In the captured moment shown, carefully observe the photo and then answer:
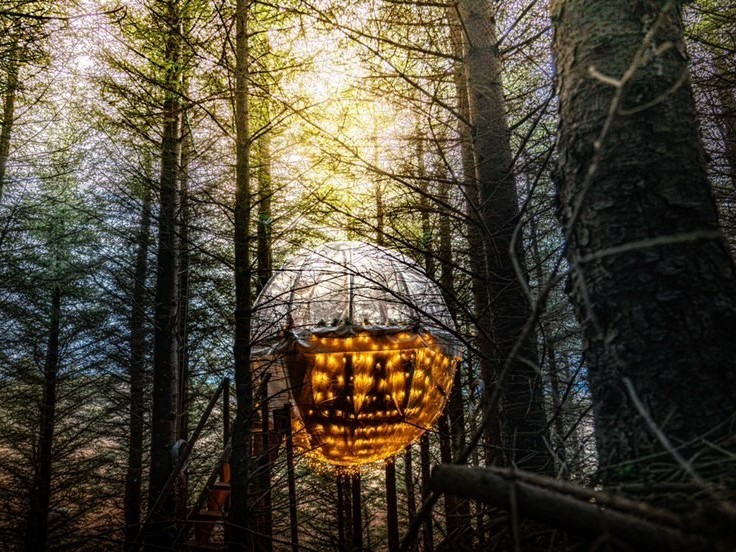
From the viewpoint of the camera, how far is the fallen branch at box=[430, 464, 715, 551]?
0.85 m

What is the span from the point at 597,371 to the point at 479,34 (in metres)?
3.56

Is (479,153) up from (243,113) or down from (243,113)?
down

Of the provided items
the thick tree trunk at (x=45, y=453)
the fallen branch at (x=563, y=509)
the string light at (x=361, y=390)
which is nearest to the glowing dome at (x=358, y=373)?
the string light at (x=361, y=390)

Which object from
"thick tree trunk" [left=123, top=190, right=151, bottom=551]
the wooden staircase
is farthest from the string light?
"thick tree trunk" [left=123, top=190, right=151, bottom=551]

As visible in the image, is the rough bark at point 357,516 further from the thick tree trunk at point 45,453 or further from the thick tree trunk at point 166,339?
the thick tree trunk at point 45,453

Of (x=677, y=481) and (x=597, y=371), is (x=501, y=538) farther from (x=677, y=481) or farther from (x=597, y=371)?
(x=597, y=371)

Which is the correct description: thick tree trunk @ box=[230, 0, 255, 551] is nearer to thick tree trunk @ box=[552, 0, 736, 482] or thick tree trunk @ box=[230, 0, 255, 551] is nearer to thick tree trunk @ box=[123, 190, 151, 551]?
thick tree trunk @ box=[552, 0, 736, 482]

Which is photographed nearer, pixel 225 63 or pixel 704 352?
pixel 704 352

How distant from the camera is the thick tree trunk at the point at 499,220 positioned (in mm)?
3367

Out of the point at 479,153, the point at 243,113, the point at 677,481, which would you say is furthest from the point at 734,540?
the point at 243,113

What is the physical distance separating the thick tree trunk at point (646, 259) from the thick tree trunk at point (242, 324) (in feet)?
9.07

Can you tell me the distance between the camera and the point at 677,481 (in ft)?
3.72

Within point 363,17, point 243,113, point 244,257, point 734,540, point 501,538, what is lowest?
point 501,538

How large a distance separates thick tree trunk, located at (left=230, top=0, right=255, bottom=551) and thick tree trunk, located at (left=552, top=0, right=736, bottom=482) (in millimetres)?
2765
